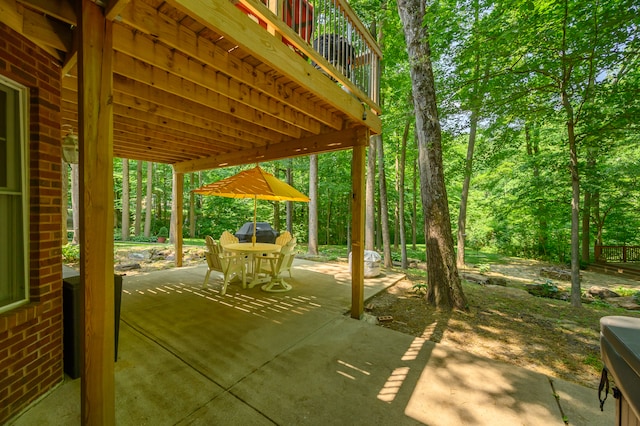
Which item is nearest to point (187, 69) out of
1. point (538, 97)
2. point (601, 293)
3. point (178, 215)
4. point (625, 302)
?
point (178, 215)

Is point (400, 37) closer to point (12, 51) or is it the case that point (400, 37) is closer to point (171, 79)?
point (171, 79)

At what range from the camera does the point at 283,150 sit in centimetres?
489

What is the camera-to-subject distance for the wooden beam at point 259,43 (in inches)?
64.9

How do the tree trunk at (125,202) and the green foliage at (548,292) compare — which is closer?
the green foliage at (548,292)

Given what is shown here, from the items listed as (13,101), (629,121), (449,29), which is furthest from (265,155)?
(629,121)

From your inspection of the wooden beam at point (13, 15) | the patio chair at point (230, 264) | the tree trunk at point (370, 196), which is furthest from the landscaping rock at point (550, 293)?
the wooden beam at point (13, 15)

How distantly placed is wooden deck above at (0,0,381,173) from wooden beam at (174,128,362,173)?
2 cm

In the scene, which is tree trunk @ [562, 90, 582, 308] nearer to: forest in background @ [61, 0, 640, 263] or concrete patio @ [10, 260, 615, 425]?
forest in background @ [61, 0, 640, 263]

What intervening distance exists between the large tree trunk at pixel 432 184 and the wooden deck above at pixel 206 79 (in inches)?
42.4

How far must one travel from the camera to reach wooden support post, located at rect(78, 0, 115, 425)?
1512 millimetres

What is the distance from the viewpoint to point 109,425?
1.59 m

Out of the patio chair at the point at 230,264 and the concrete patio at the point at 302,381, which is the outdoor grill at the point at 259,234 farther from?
the concrete patio at the point at 302,381

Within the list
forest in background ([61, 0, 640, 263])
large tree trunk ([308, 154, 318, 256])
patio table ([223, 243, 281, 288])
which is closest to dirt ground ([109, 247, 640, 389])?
patio table ([223, 243, 281, 288])

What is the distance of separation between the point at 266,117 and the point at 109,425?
3618 mm
